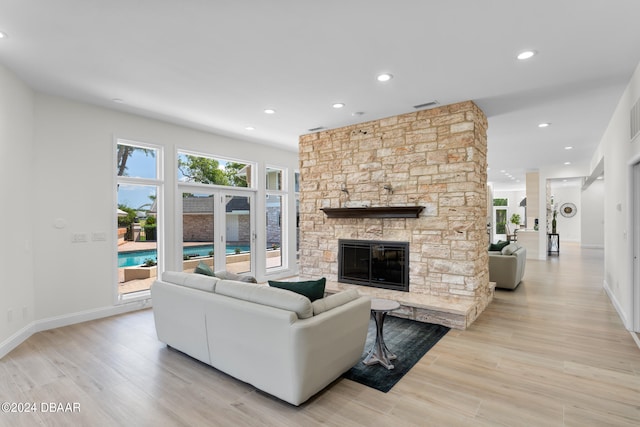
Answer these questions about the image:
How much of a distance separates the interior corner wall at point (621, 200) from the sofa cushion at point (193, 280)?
4489 millimetres

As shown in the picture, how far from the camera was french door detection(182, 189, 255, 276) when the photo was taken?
19.1 ft

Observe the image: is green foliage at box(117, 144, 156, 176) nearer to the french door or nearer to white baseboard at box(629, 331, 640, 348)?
the french door

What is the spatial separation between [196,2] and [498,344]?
417 centimetres

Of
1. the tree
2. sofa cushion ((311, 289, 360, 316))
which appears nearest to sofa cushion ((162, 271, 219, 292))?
sofa cushion ((311, 289, 360, 316))

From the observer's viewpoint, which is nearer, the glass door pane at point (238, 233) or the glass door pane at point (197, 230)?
the glass door pane at point (197, 230)

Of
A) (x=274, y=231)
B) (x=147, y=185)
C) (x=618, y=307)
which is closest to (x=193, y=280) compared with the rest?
(x=147, y=185)

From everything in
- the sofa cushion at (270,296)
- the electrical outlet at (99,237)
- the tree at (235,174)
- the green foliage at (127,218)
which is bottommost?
the sofa cushion at (270,296)

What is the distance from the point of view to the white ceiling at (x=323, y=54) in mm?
2475

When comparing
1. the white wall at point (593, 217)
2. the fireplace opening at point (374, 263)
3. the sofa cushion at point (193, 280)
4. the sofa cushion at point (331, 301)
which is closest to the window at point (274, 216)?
the fireplace opening at point (374, 263)

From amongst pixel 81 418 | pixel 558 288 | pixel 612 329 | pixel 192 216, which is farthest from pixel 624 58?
pixel 192 216

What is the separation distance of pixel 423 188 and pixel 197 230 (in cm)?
386

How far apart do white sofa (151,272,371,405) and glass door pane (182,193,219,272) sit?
8.77 ft

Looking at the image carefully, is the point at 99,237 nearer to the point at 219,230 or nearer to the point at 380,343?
the point at 219,230

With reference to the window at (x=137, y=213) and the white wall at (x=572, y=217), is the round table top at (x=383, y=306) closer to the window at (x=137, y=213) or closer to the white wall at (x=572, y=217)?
the window at (x=137, y=213)
